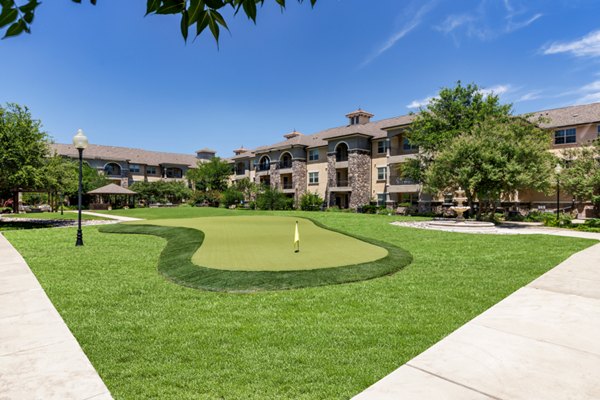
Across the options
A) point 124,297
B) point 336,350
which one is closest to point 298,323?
point 336,350

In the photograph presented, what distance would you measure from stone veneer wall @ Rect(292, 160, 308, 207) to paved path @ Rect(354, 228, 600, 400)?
41.1m

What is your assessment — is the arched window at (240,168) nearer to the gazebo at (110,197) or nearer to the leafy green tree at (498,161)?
the gazebo at (110,197)

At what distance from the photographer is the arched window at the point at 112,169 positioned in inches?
2229

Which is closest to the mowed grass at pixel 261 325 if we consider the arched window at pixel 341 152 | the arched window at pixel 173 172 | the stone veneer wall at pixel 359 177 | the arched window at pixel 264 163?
the stone veneer wall at pixel 359 177

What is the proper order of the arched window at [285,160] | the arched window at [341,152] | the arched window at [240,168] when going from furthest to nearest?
the arched window at [240,168], the arched window at [285,160], the arched window at [341,152]

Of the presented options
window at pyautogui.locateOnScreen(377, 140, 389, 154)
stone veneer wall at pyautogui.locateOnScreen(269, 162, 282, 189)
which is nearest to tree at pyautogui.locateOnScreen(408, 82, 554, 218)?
window at pyautogui.locateOnScreen(377, 140, 389, 154)

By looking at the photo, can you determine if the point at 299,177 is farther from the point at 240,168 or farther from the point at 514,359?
the point at 514,359

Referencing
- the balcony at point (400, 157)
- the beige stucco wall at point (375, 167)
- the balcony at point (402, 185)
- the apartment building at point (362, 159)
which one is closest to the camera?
the apartment building at point (362, 159)

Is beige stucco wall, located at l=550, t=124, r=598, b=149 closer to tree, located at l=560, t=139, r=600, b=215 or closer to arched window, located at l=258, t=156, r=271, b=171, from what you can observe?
tree, located at l=560, t=139, r=600, b=215

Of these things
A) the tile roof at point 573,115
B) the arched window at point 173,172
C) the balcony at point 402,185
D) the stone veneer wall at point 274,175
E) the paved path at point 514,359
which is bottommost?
the paved path at point 514,359

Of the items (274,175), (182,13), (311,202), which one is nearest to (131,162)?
(274,175)

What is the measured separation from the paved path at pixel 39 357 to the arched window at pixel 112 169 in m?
57.8

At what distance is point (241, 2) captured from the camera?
208cm

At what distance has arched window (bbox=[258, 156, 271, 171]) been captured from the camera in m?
51.7
